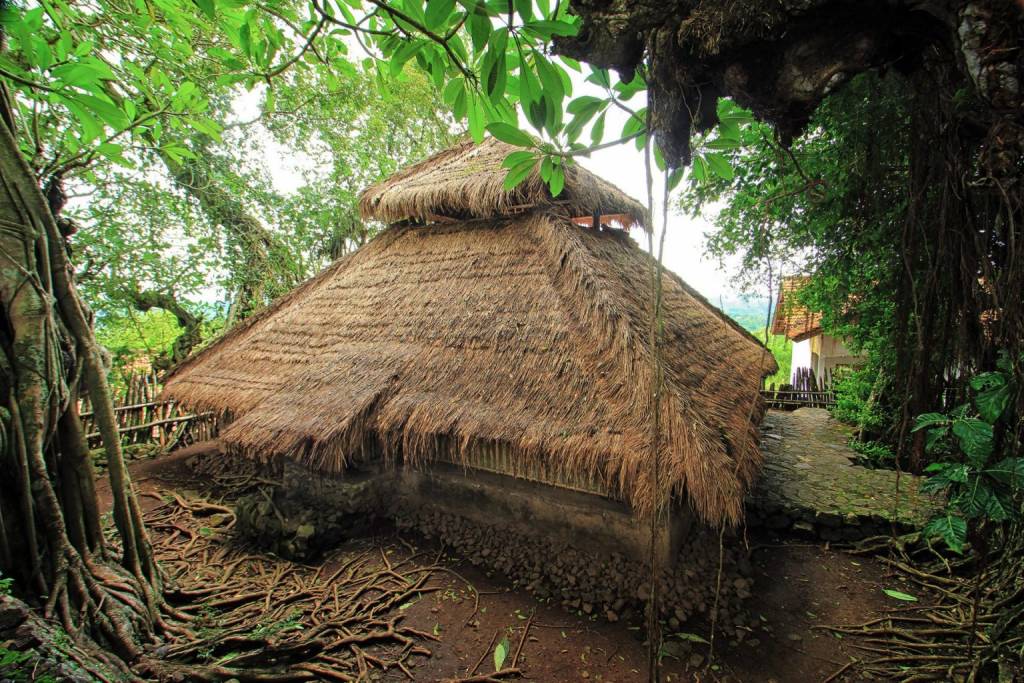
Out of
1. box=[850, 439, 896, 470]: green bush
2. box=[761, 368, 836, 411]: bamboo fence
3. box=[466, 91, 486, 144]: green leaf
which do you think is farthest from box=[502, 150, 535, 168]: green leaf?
box=[761, 368, 836, 411]: bamboo fence

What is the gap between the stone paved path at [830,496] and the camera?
4.39 metres

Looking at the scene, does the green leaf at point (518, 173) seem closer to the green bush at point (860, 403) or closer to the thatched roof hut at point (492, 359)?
the thatched roof hut at point (492, 359)

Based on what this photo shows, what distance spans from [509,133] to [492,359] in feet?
9.15

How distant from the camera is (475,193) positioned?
495 centimetres

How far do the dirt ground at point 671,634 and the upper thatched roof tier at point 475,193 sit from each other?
164 inches

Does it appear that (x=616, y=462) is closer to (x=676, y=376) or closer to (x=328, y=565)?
(x=676, y=376)

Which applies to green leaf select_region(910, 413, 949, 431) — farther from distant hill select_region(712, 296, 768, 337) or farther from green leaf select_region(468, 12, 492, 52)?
green leaf select_region(468, 12, 492, 52)

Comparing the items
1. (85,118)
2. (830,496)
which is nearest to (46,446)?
(85,118)

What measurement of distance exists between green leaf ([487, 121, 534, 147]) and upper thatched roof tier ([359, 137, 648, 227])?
10.4 ft

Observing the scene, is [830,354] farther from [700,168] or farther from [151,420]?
[151,420]

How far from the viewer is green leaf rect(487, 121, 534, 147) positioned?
1.30m

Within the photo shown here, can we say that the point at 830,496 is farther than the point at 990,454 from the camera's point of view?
Yes

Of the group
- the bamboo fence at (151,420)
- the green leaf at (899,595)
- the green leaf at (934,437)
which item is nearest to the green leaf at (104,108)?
the green leaf at (934,437)

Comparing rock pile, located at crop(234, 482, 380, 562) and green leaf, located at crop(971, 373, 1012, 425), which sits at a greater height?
green leaf, located at crop(971, 373, 1012, 425)
